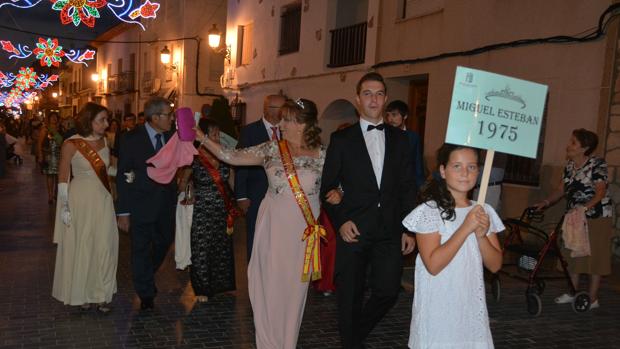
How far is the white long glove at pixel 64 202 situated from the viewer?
5871 millimetres

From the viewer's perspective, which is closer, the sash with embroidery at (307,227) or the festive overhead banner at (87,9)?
the sash with embroidery at (307,227)

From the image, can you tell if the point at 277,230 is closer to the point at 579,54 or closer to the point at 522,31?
the point at 579,54

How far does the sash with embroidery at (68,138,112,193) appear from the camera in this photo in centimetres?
595

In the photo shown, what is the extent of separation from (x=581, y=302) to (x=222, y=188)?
415cm

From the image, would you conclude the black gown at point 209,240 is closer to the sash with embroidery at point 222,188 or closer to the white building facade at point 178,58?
the sash with embroidery at point 222,188

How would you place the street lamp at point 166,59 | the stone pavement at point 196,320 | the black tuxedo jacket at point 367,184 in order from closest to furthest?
the black tuxedo jacket at point 367,184 < the stone pavement at point 196,320 < the street lamp at point 166,59

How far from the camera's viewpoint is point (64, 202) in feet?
19.4

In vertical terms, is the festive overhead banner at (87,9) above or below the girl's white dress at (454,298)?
above

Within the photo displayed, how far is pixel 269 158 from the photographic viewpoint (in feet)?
16.2

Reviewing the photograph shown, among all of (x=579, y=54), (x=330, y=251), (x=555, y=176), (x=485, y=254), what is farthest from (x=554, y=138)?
(x=485, y=254)

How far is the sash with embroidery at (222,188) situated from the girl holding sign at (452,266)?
11.4 ft

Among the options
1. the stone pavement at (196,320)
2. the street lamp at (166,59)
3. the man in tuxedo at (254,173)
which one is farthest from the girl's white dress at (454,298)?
the street lamp at (166,59)

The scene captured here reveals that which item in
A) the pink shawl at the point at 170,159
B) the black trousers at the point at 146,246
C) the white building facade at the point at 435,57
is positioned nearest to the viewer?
the pink shawl at the point at 170,159

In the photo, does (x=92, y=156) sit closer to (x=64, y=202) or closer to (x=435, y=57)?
(x=64, y=202)
